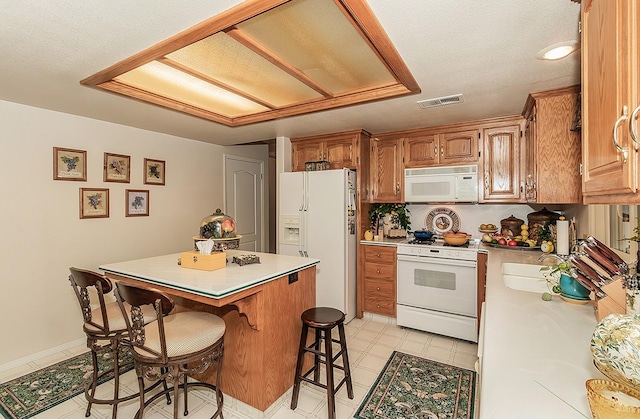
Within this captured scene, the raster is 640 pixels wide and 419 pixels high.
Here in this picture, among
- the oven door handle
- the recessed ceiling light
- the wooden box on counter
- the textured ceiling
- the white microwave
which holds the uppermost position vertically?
the textured ceiling

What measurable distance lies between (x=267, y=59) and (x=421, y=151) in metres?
2.22

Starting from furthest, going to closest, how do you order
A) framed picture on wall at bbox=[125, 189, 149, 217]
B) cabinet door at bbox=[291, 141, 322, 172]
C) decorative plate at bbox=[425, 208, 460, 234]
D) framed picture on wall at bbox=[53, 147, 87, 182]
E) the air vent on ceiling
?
cabinet door at bbox=[291, 141, 322, 172] → decorative plate at bbox=[425, 208, 460, 234] → framed picture on wall at bbox=[125, 189, 149, 217] → framed picture on wall at bbox=[53, 147, 87, 182] → the air vent on ceiling

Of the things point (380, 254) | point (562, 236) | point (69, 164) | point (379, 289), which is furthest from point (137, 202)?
point (562, 236)

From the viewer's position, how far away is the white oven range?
120 inches

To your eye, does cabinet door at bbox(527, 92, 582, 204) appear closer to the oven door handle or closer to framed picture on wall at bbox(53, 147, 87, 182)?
the oven door handle

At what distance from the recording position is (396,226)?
12.9 ft

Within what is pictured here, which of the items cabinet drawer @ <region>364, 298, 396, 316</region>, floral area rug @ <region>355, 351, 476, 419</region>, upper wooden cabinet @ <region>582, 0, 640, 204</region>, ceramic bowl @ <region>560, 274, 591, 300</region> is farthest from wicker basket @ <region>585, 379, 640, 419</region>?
cabinet drawer @ <region>364, 298, 396, 316</region>

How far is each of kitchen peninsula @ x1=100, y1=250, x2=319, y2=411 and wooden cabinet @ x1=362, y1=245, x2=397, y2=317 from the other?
141 centimetres

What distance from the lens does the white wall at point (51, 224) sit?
261 cm

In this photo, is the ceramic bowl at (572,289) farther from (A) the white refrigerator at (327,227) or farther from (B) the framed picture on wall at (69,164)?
(B) the framed picture on wall at (69,164)

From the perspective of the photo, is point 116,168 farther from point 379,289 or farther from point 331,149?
point 379,289

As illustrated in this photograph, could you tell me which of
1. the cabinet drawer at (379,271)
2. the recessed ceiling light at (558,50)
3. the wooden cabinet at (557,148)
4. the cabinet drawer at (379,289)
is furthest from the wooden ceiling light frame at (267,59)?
the cabinet drawer at (379,289)

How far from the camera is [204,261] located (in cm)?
214

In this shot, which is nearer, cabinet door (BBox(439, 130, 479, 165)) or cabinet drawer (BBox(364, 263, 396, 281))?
cabinet door (BBox(439, 130, 479, 165))
